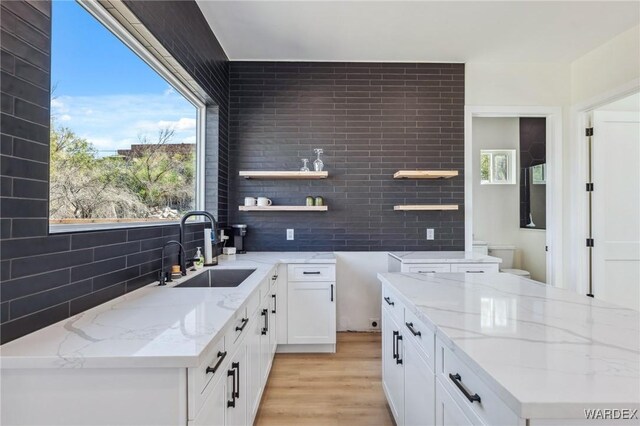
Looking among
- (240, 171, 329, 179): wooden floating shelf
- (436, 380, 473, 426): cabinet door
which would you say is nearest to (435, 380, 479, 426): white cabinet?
(436, 380, 473, 426): cabinet door

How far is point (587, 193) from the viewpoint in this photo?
3.33 meters

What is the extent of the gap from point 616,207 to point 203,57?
4.39 meters

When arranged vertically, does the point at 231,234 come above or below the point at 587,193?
below

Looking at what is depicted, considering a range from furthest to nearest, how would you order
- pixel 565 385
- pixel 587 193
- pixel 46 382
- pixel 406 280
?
1. pixel 587 193
2. pixel 406 280
3. pixel 46 382
4. pixel 565 385

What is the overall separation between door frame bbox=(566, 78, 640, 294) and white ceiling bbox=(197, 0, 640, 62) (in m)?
0.68

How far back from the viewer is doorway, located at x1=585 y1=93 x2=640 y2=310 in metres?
3.23

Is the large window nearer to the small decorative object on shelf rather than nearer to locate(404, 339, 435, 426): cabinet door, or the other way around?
the small decorative object on shelf

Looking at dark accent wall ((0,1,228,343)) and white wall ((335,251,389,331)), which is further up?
dark accent wall ((0,1,228,343))

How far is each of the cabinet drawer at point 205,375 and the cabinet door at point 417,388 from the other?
81cm

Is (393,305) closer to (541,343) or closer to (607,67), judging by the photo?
(541,343)

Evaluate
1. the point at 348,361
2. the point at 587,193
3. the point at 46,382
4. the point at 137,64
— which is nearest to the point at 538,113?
the point at 587,193

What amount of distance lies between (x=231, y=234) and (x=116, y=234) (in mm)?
1822

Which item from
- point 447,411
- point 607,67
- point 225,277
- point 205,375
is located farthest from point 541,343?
point 607,67

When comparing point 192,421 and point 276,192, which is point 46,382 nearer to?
point 192,421
